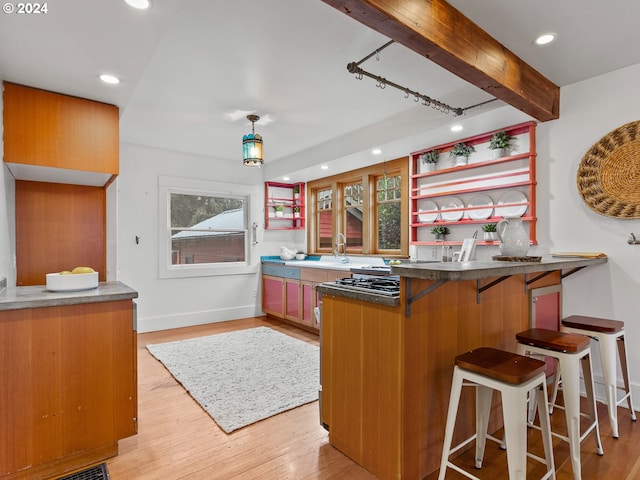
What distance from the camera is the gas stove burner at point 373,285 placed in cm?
173

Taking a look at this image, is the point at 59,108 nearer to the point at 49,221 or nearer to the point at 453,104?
the point at 49,221

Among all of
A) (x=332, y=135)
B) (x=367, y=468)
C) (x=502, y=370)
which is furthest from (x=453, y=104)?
(x=367, y=468)

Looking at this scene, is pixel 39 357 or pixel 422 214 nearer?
pixel 39 357

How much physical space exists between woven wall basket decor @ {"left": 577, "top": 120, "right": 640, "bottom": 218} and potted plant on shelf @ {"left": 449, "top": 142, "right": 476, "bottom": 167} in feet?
3.23

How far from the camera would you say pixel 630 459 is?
1.87m

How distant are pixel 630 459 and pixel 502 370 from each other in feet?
3.98

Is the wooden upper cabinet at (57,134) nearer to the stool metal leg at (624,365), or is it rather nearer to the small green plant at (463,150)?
the small green plant at (463,150)

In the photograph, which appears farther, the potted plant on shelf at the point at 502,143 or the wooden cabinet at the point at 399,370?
the potted plant on shelf at the point at 502,143

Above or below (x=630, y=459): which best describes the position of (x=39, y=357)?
above

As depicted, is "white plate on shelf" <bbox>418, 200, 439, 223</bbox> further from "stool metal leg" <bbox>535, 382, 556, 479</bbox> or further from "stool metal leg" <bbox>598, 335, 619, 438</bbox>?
"stool metal leg" <bbox>535, 382, 556, 479</bbox>

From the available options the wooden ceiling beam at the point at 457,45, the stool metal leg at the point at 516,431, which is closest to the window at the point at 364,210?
the wooden ceiling beam at the point at 457,45

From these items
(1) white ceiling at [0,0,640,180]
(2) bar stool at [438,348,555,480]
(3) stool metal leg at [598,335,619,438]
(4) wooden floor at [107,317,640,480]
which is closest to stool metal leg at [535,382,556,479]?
(2) bar stool at [438,348,555,480]

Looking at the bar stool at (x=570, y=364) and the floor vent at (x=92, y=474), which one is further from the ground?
the bar stool at (x=570, y=364)

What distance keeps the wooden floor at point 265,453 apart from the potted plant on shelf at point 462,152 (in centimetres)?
232
